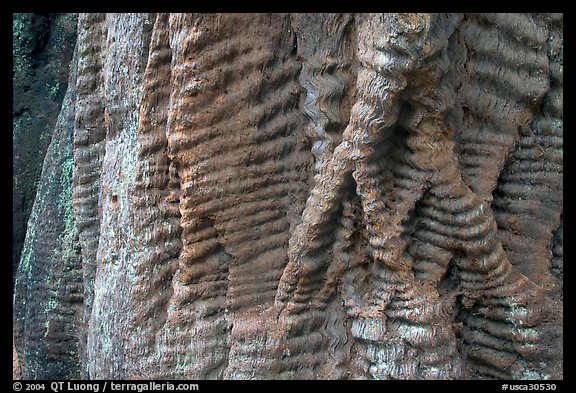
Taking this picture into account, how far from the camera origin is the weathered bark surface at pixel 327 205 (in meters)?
1.56

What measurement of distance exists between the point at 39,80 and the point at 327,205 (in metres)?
1.61

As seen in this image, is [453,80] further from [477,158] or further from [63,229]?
[63,229]

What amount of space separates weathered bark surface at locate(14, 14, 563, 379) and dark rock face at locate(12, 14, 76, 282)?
0.94 m

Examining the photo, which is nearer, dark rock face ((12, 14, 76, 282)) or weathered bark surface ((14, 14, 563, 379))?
weathered bark surface ((14, 14, 563, 379))

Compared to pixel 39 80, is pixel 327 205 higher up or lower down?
lower down

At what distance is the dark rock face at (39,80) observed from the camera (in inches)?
103

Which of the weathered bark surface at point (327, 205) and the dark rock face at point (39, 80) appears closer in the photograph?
the weathered bark surface at point (327, 205)

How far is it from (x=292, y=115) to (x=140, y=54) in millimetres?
460

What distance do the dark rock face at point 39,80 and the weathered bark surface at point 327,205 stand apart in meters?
0.94

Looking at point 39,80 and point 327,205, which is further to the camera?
point 39,80

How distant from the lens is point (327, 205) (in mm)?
1600

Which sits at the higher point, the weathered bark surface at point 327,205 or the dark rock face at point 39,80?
the dark rock face at point 39,80

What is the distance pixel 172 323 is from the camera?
5.49 ft

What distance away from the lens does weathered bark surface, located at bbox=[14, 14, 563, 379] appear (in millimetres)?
1562
